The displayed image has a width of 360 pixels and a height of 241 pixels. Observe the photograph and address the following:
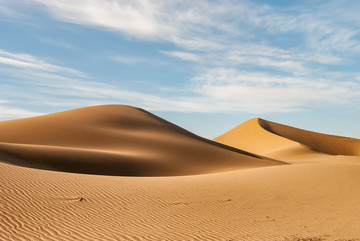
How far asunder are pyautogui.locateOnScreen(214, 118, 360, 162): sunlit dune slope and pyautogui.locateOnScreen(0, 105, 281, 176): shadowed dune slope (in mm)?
22126

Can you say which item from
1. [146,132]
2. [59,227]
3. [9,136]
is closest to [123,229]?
[59,227]

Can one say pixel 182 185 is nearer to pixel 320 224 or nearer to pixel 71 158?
pixel 320 224

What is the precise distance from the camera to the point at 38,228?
7.95 m

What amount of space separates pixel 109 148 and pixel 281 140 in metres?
37.6

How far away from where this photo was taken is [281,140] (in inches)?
2351

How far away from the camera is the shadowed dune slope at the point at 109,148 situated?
22425mm

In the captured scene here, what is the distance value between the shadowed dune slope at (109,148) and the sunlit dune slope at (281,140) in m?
22.1

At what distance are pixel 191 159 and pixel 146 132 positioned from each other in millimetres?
9898

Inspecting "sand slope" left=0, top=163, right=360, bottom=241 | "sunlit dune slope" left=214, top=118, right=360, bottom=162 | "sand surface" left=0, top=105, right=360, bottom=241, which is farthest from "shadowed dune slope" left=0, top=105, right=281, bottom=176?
"sunlit dune slope" left=214, top=118, right=360, bottom=162

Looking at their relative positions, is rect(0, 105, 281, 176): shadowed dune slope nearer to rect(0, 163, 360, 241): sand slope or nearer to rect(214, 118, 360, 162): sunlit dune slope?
rect(0, 163, 360, 241): sand slope

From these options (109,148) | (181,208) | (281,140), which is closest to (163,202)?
(181,208)

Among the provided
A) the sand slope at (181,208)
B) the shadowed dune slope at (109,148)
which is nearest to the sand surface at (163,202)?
the sand slope at (181,208)

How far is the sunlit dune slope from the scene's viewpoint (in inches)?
2215

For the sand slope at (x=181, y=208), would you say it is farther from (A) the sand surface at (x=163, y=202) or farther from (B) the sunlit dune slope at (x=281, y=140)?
(B) the sunlit dune slope at (x=281, y=140)
